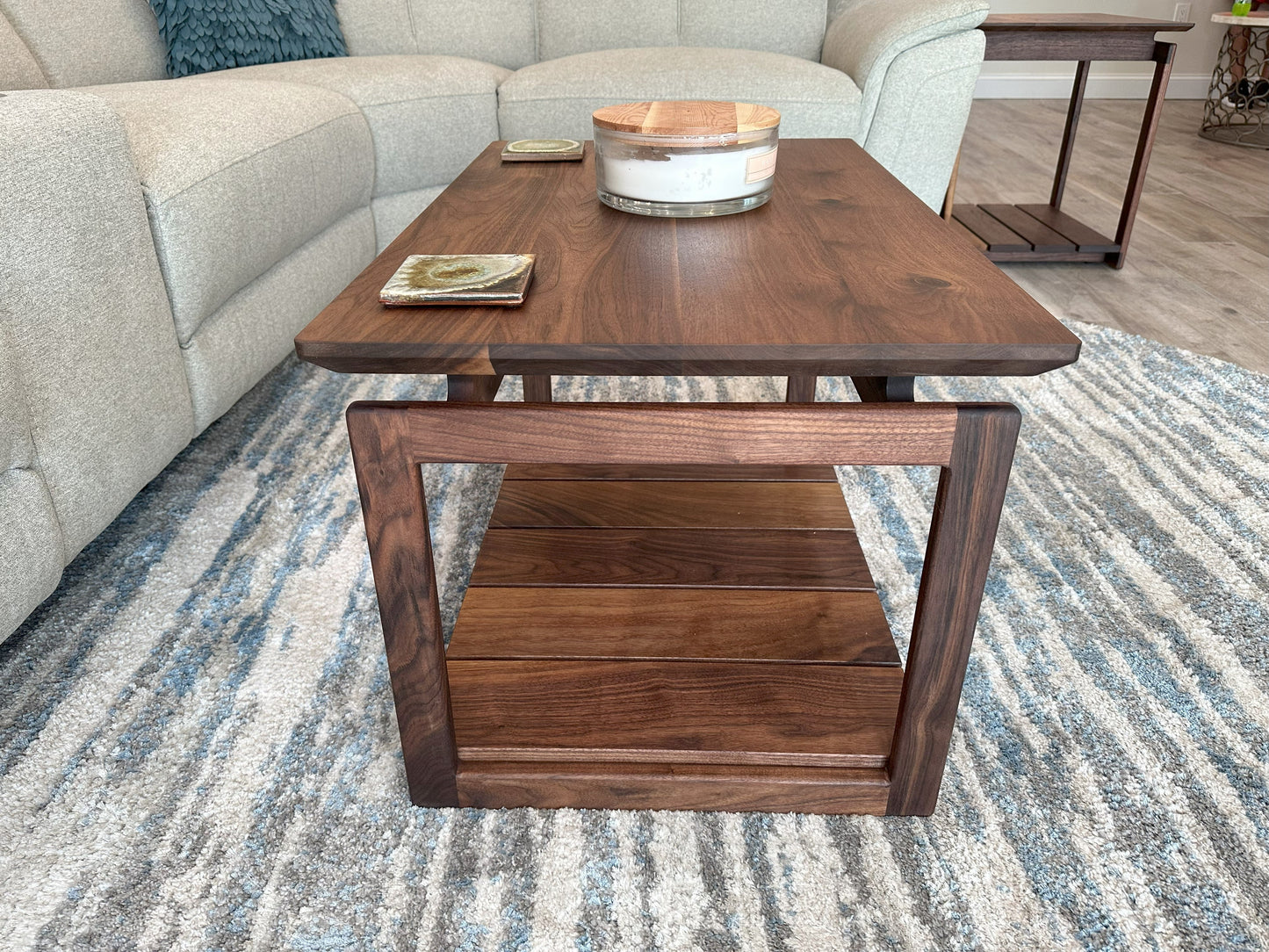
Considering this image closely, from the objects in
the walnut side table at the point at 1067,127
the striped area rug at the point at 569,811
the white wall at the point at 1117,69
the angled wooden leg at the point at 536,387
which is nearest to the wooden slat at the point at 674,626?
the striped area rug at the point at 569,811

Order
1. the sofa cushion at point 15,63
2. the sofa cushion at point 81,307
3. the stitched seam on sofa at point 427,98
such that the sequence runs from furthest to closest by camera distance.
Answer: the stitched seam on sofa at point 427,98 → the sofa cushion at point 15,63 → the sofa cushion at point 81,307

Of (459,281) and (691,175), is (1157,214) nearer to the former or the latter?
(691,175)

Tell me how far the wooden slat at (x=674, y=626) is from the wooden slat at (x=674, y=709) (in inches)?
0.6

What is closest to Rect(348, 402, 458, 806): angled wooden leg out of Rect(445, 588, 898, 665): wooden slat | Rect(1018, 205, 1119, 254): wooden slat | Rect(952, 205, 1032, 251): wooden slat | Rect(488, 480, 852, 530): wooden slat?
Rect(445, 588, 898, 665): wooden slat

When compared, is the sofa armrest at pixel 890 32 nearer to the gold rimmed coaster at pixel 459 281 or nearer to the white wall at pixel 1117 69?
the gold rimmed coaster at pixel 459 281

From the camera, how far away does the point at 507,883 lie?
0.75m

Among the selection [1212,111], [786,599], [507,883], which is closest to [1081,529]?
[786,599]

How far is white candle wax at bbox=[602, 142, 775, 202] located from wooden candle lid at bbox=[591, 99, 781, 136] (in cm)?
2

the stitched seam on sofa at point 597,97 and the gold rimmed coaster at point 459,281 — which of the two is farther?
the stitched seam on sofa at point 597,97

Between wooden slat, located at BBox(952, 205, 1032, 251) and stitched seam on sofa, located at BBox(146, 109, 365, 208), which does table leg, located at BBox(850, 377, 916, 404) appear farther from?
wooden slat, located at BBox(952, 205, 1032, 251)

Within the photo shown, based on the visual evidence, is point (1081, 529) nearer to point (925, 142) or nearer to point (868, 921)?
point (868, 921)

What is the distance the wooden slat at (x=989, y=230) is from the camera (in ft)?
7.47

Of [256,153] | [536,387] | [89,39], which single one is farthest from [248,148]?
[89,39]

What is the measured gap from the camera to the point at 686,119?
97 cm
